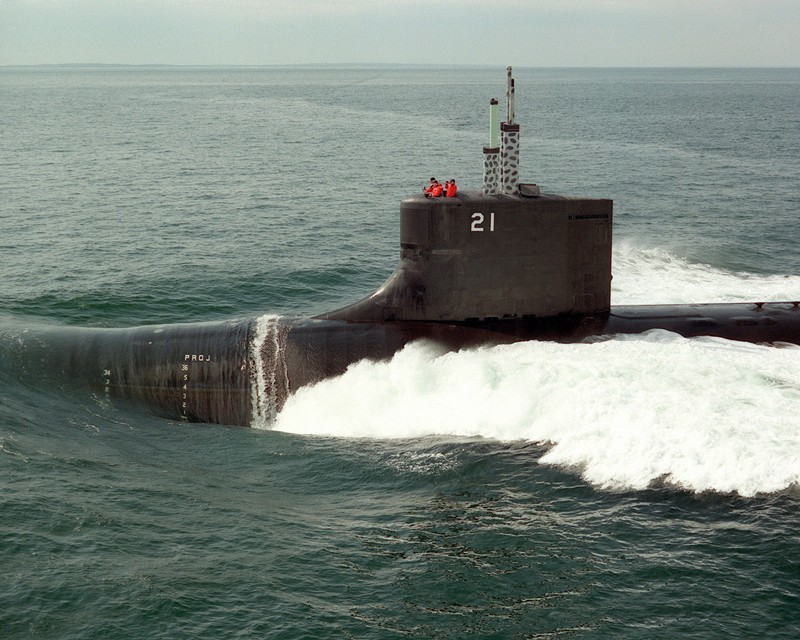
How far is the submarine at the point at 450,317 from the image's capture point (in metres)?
20.4

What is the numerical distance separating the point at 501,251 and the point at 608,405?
12.9 feet

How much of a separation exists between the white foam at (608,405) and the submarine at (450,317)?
1.56 ft

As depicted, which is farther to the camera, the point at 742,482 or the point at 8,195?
the point at 8,195

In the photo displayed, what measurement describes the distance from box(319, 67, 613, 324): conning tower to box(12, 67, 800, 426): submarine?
2 cm

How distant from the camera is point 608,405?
18969 millimetres

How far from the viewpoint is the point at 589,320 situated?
2133cm

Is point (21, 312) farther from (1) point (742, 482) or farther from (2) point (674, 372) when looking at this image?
(1) point (742, 482)

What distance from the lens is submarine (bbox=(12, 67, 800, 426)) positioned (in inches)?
802

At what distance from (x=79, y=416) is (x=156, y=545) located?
7.01 meters

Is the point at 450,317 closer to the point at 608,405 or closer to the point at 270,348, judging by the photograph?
the point at 608,405

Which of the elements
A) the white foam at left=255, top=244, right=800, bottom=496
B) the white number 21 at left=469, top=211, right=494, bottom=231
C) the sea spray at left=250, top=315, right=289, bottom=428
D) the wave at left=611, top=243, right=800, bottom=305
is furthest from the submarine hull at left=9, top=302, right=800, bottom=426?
the wave at left=611, top=243, right=800, bottom=305

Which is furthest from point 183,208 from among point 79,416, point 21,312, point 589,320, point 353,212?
point 589,320

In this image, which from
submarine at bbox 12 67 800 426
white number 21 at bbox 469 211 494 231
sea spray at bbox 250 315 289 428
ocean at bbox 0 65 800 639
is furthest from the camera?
sea spray at bbox 250 315 289 428

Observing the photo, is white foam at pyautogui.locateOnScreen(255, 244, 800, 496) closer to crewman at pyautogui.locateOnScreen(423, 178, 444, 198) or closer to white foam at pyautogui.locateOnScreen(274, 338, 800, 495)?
white foam at pyautogui.locateOnScreen(274, 338, 800, 495)
